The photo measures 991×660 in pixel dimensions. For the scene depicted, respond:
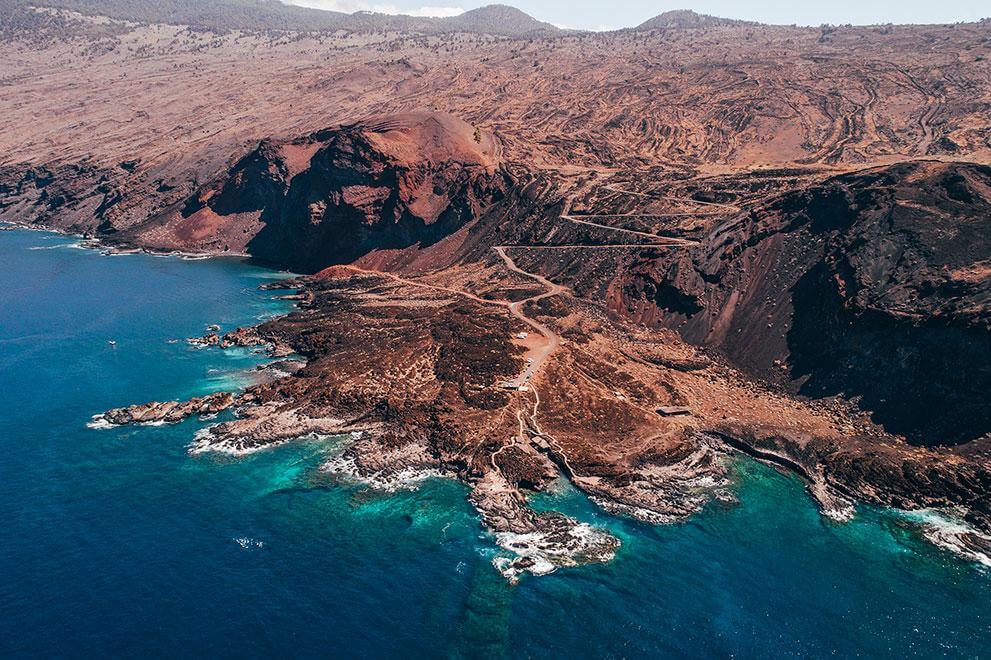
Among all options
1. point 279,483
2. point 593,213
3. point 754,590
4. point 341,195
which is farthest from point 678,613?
point 341,195

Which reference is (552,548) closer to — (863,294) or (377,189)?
(863,294)

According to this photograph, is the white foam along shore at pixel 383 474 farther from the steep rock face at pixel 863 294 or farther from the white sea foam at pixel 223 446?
the steep rock face at pixel 863 294

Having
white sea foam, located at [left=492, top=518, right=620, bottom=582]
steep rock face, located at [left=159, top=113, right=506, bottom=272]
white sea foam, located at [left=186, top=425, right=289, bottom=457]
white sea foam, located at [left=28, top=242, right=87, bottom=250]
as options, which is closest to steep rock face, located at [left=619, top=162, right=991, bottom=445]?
white sea foam, located at [left=492, top=518, right=620, bottom=582]

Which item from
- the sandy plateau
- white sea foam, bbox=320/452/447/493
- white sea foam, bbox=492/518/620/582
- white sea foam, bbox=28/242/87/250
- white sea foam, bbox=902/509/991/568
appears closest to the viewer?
white sea foam, bbox=492/518/620/582

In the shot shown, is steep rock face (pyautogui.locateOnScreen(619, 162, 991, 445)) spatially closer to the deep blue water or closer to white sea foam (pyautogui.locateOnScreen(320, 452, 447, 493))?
the deep blue water

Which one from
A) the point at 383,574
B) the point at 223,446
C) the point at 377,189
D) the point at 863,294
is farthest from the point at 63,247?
the point at 863,294

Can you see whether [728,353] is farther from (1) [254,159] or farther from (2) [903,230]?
(1) [254,159]

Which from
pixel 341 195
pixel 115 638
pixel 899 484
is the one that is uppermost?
pixel 341 195
